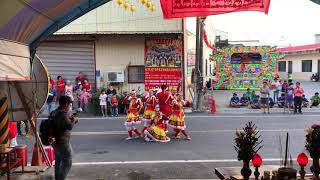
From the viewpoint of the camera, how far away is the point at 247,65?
110 feet

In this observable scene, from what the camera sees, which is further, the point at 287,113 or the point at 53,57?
the point at 53,57

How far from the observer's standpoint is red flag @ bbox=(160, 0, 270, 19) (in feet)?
24.5

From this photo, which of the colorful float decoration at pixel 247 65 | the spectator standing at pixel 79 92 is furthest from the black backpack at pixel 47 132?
the colorful float decoration at pixel 247 65

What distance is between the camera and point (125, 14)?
21.4 m

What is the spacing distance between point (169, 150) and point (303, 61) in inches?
1782

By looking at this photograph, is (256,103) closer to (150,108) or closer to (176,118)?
(176,118)

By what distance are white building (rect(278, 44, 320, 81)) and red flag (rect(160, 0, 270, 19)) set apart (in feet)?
133

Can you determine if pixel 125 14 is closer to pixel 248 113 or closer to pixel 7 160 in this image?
pixel 248 113

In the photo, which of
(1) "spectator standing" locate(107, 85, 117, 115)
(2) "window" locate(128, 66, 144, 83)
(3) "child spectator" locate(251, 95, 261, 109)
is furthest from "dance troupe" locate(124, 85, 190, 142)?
(3) "child spectator" locate(251, 95, 261, 109)

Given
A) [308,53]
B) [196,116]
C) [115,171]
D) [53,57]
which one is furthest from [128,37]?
[308,53]

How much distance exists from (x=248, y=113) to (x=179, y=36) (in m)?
5.26

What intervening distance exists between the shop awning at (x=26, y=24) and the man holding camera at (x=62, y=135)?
0.85 m

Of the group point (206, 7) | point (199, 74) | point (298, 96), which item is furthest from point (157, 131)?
point (298, 96)

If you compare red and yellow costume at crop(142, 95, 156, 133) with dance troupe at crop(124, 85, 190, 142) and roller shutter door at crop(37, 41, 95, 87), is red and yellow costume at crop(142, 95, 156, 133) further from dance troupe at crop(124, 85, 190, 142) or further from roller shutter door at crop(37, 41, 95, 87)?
roller shutter door at crop(37, 41, 95, 87)
